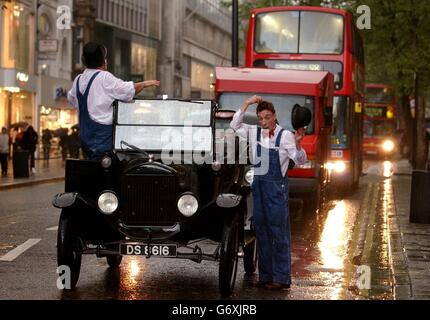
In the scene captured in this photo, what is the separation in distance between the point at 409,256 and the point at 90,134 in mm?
4317

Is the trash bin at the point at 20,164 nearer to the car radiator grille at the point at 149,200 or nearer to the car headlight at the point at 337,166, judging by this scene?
the car headlight at the point at 337,166

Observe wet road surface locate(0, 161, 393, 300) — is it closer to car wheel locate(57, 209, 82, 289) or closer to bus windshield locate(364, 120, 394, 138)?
car wheel locate(57, 209, 82, 289)

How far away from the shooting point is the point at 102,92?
966cm

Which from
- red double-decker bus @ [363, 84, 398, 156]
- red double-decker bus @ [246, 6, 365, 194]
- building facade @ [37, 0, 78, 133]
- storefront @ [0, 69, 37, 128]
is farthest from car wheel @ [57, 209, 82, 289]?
red double-decker bus @ [363, 84, 398, 156]

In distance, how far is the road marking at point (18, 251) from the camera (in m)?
11.7

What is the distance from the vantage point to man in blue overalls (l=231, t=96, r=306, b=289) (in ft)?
31.2

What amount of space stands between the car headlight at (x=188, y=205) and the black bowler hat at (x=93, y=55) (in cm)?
152

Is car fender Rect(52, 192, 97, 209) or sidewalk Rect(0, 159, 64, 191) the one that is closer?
car fender Rect(52, 192, 97, 209)

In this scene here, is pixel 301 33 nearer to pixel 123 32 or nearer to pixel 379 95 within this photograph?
pixel 379 95

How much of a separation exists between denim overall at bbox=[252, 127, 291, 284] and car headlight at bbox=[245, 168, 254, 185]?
139 mm

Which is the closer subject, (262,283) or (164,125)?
(262,283)

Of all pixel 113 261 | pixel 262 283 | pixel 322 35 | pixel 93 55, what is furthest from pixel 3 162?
pixel 262 283
